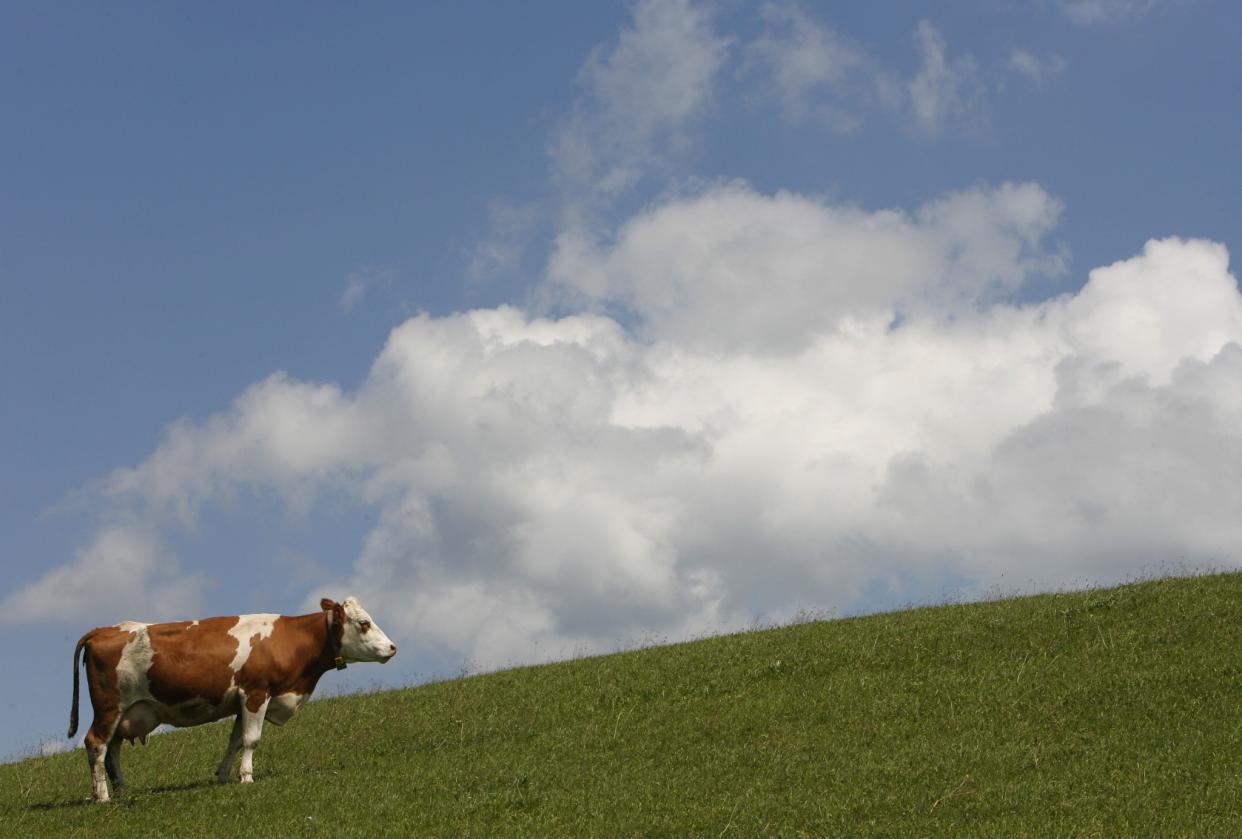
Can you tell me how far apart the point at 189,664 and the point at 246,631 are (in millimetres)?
1082

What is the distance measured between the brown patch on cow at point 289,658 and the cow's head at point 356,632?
0.24 meters

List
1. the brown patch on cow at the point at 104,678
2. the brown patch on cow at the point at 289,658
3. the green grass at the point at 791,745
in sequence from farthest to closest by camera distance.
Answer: the brown patch on cow at the point at 289,658 → the brown patch on cow at the point at 104,678 → the green grass at the point at 791,745

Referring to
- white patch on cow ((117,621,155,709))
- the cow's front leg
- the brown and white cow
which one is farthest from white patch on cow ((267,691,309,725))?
white patch on cow ((117,621,155,709))

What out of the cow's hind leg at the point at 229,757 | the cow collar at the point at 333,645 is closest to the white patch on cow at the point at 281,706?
the cow's hind leg at the point at 229,757

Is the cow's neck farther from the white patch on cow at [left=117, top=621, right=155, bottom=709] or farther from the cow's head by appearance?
the white patch on cow at [left=117, top=621, right=155, bottom=709]

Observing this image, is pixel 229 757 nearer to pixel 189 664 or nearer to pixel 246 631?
pixel 189 664

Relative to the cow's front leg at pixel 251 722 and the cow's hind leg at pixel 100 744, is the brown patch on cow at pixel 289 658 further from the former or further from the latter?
the cow's hind leg at pixel 100 744

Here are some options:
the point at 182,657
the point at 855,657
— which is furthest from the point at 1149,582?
the point at 182,657

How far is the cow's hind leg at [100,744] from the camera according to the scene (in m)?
19.6

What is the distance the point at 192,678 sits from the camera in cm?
2008

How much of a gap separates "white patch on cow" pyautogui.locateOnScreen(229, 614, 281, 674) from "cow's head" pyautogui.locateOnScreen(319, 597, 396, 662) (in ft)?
3.24

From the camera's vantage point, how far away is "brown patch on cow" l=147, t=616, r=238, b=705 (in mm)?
20016

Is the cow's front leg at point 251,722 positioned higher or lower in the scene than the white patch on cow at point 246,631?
lower

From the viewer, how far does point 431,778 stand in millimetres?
19406
